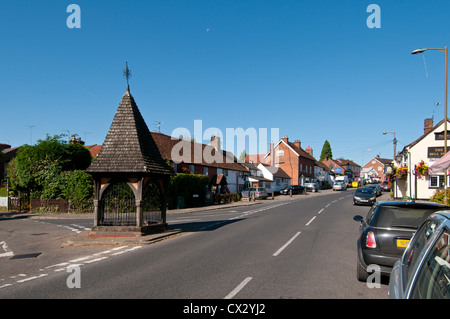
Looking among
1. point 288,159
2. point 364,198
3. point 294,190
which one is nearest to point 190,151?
point 364,198

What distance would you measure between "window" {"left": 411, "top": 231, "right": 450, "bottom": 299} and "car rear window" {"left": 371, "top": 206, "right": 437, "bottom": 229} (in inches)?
150

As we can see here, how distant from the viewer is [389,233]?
6285 mm

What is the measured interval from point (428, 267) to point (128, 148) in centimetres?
1296

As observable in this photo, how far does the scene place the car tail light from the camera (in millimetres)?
6314

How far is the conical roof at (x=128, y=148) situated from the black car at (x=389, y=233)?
9241 millimetres

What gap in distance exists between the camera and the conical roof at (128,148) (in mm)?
13641

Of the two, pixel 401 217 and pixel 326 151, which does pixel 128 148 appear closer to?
pixel 401 217

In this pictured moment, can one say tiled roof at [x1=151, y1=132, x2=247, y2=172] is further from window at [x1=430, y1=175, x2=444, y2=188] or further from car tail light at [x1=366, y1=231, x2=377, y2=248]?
car tail light at [x1=366, y1=231, x2=377, y2=248]

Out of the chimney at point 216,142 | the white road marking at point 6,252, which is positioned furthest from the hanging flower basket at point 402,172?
the white road marking at point 6,252

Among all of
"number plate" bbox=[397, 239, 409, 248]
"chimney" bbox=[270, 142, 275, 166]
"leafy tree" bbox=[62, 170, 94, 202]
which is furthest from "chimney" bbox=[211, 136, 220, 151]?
"number plate" bbox=[397, 239, 409, 248]

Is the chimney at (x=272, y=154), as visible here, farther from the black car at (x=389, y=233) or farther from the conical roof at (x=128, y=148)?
the black car at (x=389, y=233)

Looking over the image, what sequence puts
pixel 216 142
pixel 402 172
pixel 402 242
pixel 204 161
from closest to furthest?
pixel 402 242 → pixel 402 172 → pixel 204 161 → pixel 216 142
